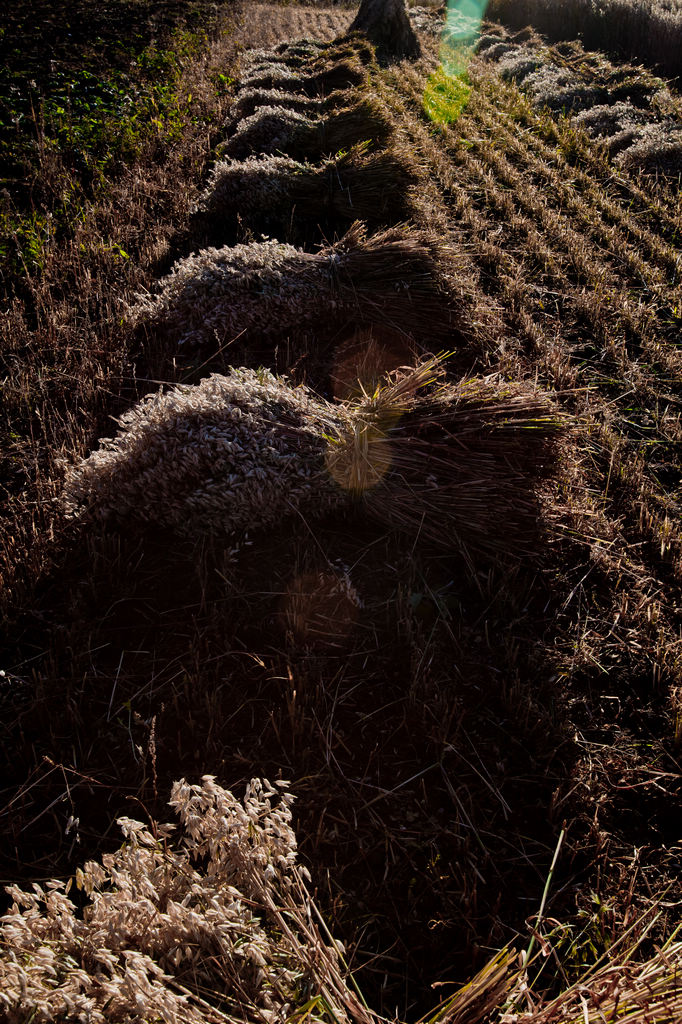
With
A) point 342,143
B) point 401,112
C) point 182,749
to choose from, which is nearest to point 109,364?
point 182,749

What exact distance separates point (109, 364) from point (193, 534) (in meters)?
1.48

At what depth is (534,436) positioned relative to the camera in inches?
98.3

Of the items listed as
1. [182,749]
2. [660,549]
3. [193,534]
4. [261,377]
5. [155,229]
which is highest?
[155,229]

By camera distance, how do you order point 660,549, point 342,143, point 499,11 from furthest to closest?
1. point 499,11
2. point 342,143
3. point 660,549

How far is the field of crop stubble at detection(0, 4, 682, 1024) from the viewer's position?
171 cm

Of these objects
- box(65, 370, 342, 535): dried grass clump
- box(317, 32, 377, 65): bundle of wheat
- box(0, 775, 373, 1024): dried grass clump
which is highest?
box(317, 32, 377, 65): bundle of wheat

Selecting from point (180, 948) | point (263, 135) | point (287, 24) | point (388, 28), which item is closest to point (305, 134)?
point (263, 135)

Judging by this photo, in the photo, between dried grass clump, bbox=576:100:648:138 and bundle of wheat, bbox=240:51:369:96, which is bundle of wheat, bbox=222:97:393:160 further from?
dried grass clump, bbox=576:100:648:138

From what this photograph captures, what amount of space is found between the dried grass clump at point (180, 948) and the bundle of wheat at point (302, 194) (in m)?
4.38

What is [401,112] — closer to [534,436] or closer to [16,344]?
[16,344]

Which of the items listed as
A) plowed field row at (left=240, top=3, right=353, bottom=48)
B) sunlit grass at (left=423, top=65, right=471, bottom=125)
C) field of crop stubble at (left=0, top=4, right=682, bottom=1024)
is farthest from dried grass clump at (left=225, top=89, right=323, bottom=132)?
plowed field row at (left=240, top=3, right=353, bottom=48)

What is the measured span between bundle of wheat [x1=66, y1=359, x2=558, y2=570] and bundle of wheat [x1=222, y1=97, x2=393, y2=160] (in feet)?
14.2

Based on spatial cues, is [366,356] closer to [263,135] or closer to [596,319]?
[596,319]

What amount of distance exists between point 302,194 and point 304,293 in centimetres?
176
